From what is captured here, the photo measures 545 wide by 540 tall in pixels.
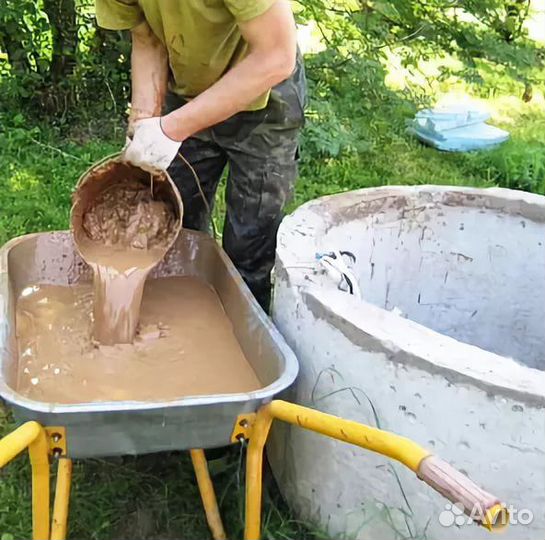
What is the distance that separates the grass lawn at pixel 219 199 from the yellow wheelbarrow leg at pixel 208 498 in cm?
10

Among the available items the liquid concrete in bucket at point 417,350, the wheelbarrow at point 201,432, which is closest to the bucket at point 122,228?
the wheelbarrow at point 201,432

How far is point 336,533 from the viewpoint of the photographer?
98.9 inches

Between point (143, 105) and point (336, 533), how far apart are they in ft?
5.03

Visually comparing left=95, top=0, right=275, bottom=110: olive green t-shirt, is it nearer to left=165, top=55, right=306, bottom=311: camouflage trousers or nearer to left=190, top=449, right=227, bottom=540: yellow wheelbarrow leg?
left=165, top=55, right=306, bottom=311: camouflage trousers

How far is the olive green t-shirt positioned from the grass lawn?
4.10ft

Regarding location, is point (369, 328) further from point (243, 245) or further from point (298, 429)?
point (243, 245)

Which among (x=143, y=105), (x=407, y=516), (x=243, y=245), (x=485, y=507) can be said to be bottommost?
(x=407, y=516)

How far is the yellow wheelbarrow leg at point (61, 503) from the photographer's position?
7.64ft

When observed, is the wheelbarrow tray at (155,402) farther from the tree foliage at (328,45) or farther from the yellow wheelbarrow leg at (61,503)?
the tree foliage at (328,45)

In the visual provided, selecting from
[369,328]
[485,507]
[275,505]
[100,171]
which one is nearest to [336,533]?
[275,505]

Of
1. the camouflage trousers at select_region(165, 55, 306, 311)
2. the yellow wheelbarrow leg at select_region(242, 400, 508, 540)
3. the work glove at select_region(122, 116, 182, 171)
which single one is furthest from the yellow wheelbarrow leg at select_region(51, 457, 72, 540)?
the camouflage trousers at select_region(165, 55, 306, 311)

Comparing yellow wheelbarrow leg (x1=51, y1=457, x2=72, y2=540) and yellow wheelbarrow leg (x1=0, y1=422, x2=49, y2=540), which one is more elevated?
yellow wheelbarrow leg (x1=0, y1=422, x2=49, y2=540)

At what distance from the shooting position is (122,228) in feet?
10.1

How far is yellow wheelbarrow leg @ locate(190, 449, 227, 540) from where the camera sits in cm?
257
